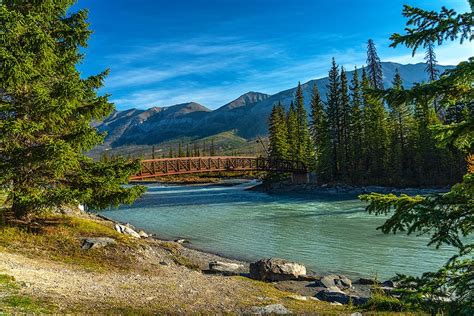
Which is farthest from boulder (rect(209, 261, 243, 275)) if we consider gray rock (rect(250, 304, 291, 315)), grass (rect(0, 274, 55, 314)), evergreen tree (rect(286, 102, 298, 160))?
evergreen tree (rect(286, 102, 298, 160))

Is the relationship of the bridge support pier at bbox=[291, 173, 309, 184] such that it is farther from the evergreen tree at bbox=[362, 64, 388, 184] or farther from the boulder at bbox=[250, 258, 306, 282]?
the boulder at bbox=[250, 258, 306, 282]

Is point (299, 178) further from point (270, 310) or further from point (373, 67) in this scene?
point (270, 310)

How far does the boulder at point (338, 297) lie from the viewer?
1068 centimetres

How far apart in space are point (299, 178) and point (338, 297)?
166ft

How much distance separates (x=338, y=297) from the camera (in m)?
11.1

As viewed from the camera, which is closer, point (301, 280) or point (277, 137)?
point (301, 280)

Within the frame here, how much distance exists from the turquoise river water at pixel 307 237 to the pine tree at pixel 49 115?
787 cm

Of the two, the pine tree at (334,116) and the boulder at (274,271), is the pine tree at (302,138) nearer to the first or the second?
the pine tree at (334,116)

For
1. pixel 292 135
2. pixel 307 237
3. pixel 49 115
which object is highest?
pixel 292 135

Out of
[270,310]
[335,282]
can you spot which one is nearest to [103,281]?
[270,310]

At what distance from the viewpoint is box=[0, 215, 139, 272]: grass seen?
11.5 meters

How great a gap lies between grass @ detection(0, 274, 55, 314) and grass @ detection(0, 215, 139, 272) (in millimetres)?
3136

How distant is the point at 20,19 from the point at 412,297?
13.6 metres

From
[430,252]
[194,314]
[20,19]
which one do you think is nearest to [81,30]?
[20,19]
